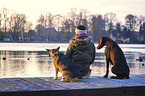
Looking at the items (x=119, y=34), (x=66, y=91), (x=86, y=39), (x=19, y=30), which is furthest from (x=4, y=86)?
(x=119, y=34)

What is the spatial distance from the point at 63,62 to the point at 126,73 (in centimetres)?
200

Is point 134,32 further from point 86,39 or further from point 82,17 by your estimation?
point 86,39

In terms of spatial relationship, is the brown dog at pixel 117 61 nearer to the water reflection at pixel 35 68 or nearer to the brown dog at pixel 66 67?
the brown dog at pixel 66 67

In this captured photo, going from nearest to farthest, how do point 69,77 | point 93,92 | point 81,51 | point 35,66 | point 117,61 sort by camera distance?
point 93,92 → point 69,77 → point 81,51 → point 117,61 → point 35,66

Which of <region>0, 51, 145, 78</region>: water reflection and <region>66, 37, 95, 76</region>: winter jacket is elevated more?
<region>66, 37, 95, 76</region>: winter jacket

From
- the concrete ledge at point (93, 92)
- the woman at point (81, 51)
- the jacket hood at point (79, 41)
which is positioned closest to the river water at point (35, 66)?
the woman at point (81, 51)

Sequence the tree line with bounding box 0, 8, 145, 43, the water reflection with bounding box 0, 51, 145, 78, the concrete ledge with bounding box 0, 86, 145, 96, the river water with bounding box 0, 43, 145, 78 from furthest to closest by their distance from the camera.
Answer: the tree line with bounding box 0, 8, 145, 43, the river water with bounding box 0, 43, 145, 78, the water reflection with bounding box 0, 51, 145, 78, the concrete ledge with bounding box 0, 86, 145, 96

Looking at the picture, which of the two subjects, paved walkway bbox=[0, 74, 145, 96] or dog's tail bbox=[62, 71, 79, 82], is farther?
dog's tail bbox=[62, 71, 79, 82]

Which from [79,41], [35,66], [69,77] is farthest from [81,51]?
[35,66]

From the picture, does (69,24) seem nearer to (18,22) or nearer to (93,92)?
(18,22)

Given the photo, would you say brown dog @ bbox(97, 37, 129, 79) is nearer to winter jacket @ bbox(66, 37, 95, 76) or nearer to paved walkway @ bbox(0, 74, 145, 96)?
winter jacket @ bbox(66, 37, 95, 76)

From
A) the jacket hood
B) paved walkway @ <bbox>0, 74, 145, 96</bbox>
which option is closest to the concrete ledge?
paved walkway @ <bbox>0, 74, 145, 96</bbox>

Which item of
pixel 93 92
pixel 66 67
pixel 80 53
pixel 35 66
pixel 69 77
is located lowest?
pixel 35 66

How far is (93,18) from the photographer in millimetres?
104062
